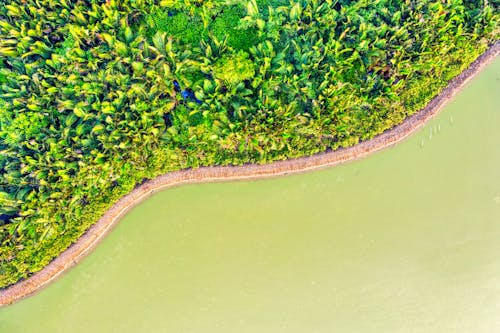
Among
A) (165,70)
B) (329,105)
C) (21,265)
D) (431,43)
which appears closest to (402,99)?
(431,43)

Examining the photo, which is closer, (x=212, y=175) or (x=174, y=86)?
(x=174, y=86)

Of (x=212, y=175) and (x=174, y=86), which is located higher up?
(x=174, y=86)

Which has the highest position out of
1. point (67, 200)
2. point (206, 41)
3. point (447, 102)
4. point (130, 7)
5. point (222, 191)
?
point (130, 7)

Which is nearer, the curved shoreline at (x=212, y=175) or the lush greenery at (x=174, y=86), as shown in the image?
the lush greenery at (x=174, y=86)

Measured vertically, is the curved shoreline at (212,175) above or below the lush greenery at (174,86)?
below

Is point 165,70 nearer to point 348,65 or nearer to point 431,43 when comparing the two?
point 348,65
